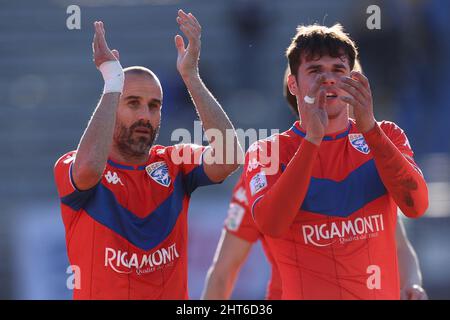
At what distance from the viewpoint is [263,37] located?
11422 millimetres

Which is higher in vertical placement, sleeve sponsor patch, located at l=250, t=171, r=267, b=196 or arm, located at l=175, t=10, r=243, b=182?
arm, located at l=175, t=10, r=243, b=182

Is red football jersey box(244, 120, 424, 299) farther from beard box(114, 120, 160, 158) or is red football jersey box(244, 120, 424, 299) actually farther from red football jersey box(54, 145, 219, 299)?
beard box(114, 120, 160, 158)

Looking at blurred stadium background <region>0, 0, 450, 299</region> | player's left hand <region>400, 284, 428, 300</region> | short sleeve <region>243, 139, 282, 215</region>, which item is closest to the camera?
short sleeve <region>243, 139, 282, 215</region>

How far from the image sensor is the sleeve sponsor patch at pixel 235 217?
519 centimetres

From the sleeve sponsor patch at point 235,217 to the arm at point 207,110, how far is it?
2.90 feet

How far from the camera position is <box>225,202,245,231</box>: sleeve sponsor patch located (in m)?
5.19

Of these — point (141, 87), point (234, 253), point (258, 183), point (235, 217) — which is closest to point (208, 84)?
point (235, 217)

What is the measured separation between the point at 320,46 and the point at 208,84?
7.02m

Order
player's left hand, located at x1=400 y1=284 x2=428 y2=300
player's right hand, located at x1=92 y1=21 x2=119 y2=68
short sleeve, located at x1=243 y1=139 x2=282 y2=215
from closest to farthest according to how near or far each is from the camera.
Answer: short sleeve, located at x1=243 y1=139 x2=282 y2=215 → player's right hand, located at x1=92 y1=21 x2=119 y2=68 → player's left hand, located at x1=400 y1=284 x2=428 y2=300

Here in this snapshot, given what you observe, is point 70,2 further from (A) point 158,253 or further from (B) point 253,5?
(A) point 158,253

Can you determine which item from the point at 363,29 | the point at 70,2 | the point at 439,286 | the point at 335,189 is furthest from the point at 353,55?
the point at 70,2

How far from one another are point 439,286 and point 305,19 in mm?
4468

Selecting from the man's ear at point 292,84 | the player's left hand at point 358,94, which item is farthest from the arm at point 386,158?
the man's ear at point 292,84

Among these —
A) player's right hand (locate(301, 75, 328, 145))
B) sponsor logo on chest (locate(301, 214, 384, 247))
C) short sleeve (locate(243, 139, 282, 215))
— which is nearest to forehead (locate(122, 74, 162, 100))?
short sleeve (locate(243, 139, 282, 215))
